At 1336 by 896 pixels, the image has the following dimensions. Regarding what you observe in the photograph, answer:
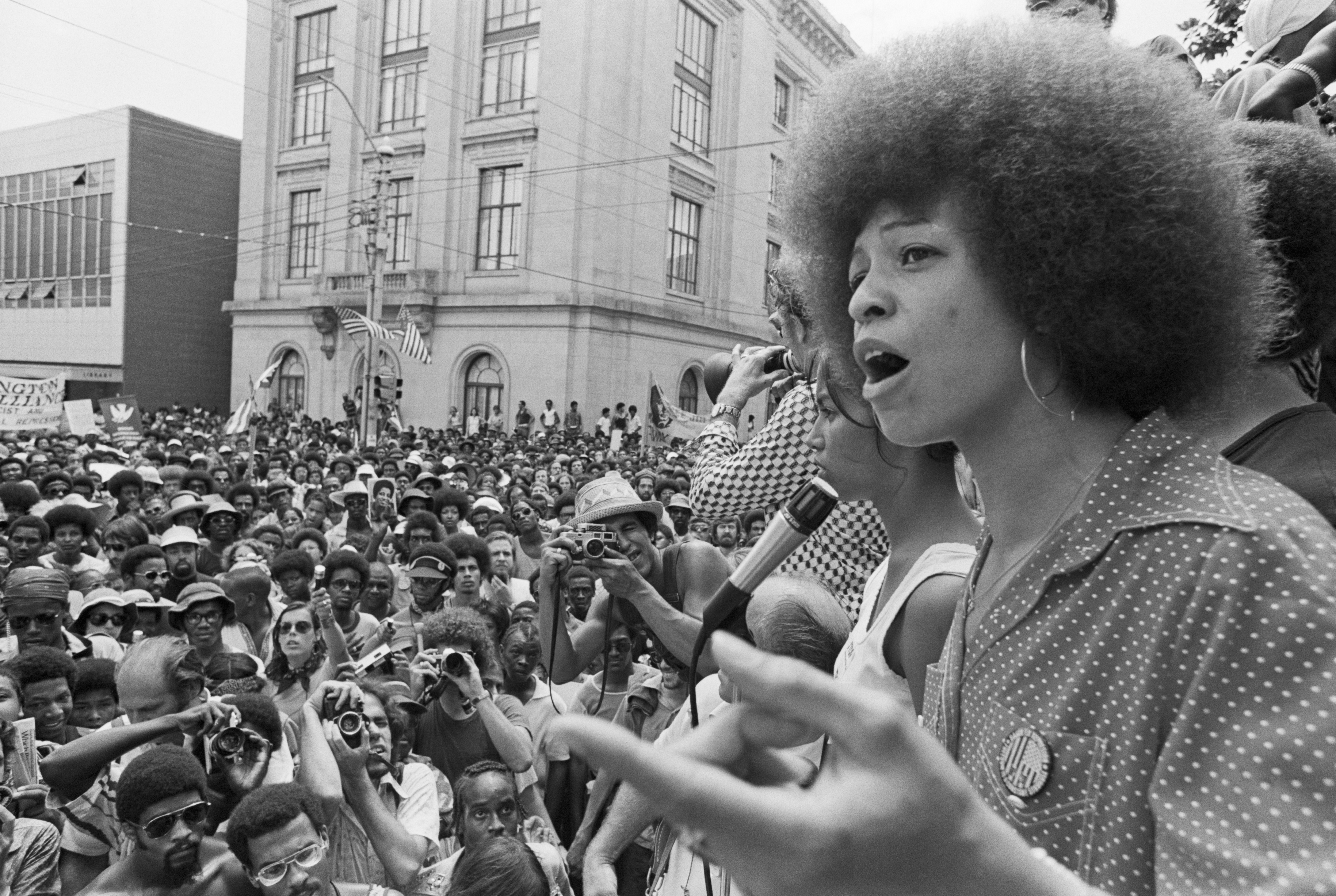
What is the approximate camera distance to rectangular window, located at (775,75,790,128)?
3891cm

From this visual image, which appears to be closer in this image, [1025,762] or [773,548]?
[1025,762]

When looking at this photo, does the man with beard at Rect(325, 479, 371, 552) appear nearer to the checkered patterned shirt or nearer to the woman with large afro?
the checkered patterned shirt

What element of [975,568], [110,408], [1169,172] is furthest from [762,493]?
[110,408]

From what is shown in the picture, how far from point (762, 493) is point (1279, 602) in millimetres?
2219

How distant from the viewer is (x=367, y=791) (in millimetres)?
3838

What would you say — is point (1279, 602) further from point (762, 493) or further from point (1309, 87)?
point (762, 493)

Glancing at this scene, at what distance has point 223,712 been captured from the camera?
147 inches

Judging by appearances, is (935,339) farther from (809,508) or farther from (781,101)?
(781,101)

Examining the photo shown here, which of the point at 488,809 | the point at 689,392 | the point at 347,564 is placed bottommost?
the point at 488,809

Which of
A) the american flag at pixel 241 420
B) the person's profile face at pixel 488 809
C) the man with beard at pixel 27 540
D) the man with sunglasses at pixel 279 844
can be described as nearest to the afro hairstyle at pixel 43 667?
the man with sunglasses at pixel 279 844

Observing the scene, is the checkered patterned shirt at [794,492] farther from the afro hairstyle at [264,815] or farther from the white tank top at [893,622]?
the afro hairstyle at [264,815]

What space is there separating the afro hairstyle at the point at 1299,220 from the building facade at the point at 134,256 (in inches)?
1663

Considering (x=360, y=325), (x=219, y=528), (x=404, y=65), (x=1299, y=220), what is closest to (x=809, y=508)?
(x=1299, y=220)

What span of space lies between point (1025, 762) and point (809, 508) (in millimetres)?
771
